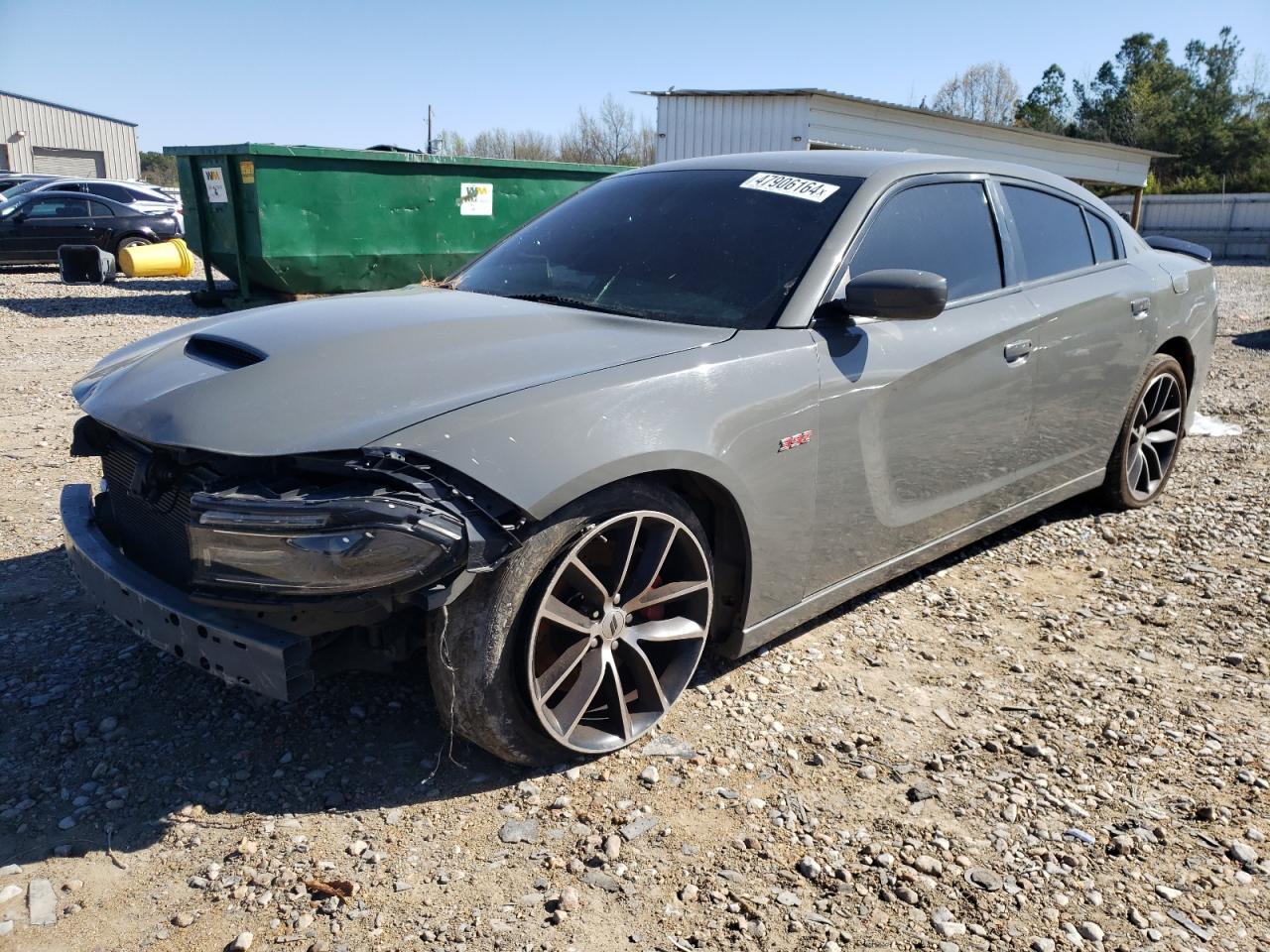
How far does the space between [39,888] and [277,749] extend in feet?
2.22

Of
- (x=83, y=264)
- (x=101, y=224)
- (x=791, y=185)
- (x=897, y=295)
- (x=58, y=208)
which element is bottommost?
(x=83, y=264)

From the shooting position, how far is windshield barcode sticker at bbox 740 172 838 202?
11.1ft

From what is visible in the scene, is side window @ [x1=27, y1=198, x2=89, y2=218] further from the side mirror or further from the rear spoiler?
the side mirror

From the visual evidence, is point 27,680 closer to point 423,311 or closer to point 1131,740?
point 423,311

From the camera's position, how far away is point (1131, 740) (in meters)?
3.00

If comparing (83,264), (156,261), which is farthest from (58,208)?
(156,261)

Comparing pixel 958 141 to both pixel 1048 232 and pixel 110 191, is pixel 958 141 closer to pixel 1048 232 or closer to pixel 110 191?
pixel 110 191

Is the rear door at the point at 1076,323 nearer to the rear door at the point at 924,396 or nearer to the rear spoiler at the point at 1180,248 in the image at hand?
the rear door at the point at 924,396

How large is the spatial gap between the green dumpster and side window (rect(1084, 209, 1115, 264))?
8.60 meters

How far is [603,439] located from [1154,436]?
3806 millimetres

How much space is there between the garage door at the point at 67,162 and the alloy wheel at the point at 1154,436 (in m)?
55.5

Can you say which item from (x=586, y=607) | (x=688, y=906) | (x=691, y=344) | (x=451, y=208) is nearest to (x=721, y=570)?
(x=586, y=607)

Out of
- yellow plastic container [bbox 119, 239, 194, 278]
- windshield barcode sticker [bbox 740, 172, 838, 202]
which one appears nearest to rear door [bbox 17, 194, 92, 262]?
yellow plastic container [bbox 119, 239, 194, 278]

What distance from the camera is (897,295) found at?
292 cm
